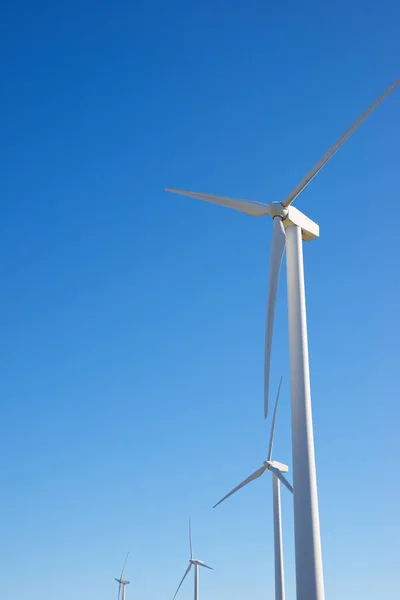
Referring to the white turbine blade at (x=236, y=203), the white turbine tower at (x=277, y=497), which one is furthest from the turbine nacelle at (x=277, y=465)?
the white turbine blade at (x=236, y=203)

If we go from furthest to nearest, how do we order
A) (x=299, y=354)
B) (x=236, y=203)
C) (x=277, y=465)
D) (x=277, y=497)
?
(x=277, y=465) < (x=277, y=497) < (x=236, y=203) < (x=299, y=354)

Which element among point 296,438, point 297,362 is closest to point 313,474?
point 296,438

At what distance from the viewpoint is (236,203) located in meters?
28.1

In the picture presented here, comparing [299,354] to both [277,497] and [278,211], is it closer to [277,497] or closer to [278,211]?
Answer: [278,211]

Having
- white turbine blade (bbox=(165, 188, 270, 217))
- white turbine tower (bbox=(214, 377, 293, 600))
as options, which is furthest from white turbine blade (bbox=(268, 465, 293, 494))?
white turbine blade (bbox=(165, 188, 270, 217))

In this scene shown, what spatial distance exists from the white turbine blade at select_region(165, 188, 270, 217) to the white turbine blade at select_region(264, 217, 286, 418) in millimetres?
1519

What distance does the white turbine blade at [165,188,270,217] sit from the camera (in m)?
26.6

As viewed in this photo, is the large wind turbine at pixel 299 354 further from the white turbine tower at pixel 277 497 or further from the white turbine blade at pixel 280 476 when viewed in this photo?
the white turbine blade at pixel 280 476

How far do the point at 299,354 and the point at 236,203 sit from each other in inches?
352

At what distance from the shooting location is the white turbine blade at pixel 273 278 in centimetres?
2259

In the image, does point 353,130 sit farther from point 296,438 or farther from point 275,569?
point 275,569

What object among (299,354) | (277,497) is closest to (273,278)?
A: (299,354)

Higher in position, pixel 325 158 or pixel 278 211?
pixel 325 158

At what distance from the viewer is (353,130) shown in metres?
25.2
